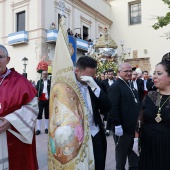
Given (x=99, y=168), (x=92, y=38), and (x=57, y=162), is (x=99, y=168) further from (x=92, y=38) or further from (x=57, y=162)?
(x=92, y=38)

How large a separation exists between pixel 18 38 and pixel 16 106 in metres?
18.2

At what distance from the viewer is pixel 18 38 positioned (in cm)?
1948

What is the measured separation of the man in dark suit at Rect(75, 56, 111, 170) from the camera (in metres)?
2.61

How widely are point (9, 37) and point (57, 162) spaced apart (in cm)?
1966

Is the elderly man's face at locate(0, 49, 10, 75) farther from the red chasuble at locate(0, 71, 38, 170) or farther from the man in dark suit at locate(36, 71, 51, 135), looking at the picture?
the man in dark suit at locate(36, 71, 51, 135)

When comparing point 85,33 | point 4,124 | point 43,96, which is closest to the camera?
point 4,124

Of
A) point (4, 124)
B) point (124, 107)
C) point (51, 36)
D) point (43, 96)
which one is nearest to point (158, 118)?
point (124, 107)

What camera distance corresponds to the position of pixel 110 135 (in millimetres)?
6570

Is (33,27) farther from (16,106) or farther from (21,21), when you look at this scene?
(16,106)

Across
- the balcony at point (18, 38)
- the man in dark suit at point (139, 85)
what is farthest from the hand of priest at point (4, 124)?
the balcony at point (18, 38)

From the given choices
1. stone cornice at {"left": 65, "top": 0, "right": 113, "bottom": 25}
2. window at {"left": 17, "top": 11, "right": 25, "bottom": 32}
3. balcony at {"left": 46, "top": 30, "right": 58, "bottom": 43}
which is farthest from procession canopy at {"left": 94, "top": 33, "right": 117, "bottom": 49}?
stone cornice at {"left": 65, "top": 0, "right": 113, "bottom": 25}

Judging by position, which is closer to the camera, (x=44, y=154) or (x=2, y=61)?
(x=2, y=61)

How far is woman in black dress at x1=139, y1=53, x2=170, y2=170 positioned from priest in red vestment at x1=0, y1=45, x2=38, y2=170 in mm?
1181

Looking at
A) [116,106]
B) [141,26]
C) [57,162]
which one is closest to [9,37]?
[141,26]
